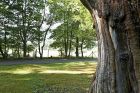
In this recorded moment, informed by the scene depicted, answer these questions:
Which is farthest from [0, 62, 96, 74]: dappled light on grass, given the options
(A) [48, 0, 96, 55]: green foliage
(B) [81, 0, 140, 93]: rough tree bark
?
(B) [81, 0, 140, 93]: rough tree bark

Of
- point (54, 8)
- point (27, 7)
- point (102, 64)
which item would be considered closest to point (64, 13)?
point (54, 8)

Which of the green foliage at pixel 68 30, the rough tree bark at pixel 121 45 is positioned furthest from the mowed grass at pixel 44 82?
the green foliage at pixel 68 30

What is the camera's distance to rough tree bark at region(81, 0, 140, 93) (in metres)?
6.20

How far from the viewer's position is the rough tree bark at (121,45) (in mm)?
6199

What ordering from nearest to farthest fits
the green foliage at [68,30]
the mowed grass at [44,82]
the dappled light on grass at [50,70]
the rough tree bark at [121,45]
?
the rough tree bark at [121,45] → the mowed grass at [44,82] → the dappled light on grass at [50,70] → the green foliage at [68,30]

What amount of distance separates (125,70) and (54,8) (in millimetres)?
50505

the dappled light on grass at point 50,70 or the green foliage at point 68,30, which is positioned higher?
the green foliage at point 68,30

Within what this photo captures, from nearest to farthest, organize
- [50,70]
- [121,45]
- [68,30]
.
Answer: [121,45], [50,70], [68,30]

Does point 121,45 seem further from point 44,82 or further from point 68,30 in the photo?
point 68,30

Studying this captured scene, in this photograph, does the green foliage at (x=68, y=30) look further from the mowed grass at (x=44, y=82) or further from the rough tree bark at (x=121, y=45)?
the rough tree bark at (x=121, y=45)

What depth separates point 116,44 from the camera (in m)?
7.11

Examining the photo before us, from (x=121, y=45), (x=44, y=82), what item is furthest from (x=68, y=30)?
(x=121, y=45)

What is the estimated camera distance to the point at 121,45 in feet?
23.0

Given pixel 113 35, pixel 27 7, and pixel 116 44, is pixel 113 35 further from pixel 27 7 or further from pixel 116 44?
pixel 27 7
